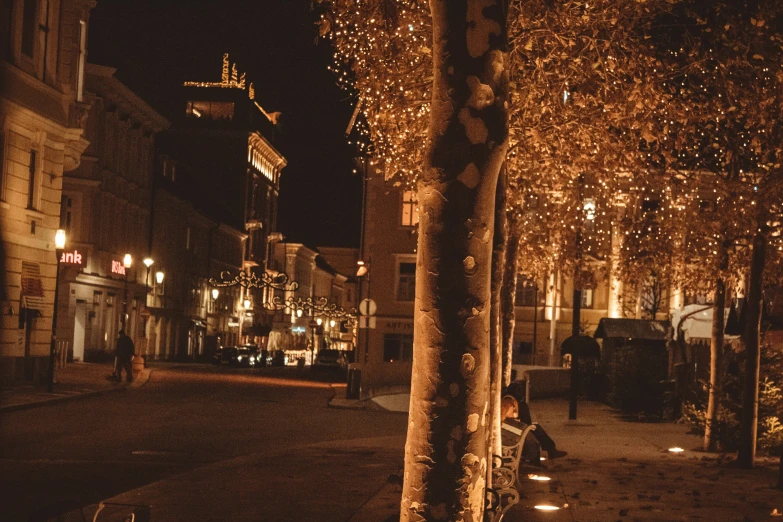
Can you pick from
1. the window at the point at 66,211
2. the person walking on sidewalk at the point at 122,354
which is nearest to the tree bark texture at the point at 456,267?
the person walking on sidewalk at the point at 122,354

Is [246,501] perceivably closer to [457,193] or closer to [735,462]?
[457,193]

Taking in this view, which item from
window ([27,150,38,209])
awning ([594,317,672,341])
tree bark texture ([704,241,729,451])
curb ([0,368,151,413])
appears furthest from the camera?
awning ([594,317,672,341])

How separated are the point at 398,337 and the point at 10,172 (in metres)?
29.2

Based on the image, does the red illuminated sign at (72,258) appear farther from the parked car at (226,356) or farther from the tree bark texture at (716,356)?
the tree bark texture at (716,356)

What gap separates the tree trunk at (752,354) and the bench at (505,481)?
327 centimetres

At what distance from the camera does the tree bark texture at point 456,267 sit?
281 inches

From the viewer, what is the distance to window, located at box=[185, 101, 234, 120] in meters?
108

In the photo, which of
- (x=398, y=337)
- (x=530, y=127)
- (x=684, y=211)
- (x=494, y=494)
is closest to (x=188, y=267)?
(x=398, y=337)

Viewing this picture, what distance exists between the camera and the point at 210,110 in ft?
360

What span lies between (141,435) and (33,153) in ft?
46.1

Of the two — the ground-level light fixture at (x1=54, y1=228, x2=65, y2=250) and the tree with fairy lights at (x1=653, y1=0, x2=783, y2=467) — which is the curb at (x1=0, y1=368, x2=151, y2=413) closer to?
the ground-level light fixture at (x1=54, y1=228, x2=65, y2=250)

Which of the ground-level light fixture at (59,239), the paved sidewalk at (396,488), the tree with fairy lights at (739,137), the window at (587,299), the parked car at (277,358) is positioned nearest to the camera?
the paved sidewalk at (396,488)

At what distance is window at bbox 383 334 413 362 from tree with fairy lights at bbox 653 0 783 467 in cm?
3805

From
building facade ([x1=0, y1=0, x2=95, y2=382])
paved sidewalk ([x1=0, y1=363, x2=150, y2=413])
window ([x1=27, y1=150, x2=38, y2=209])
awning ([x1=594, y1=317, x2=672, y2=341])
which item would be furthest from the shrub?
window ([x1=27, y1=150, x2=38, y2=209])
